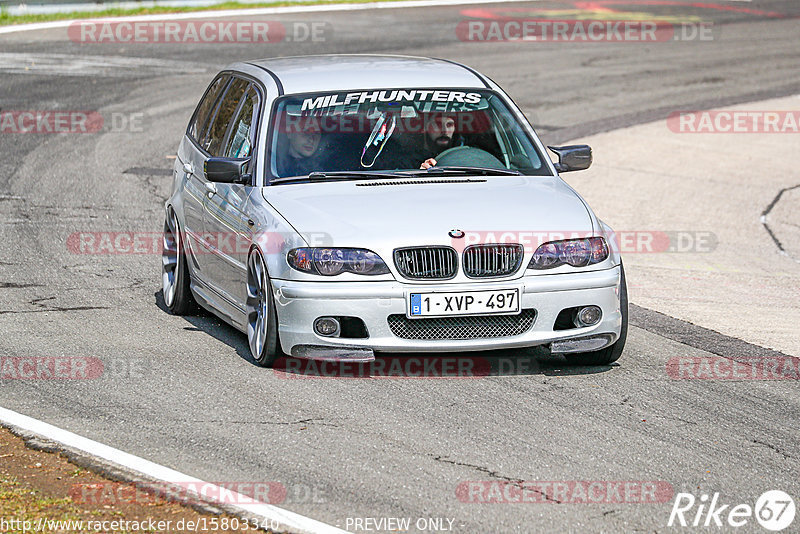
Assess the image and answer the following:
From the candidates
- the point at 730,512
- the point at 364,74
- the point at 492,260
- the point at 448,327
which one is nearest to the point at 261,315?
the point at 448,327

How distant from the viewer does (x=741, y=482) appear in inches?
229

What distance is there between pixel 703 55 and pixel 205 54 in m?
9.18

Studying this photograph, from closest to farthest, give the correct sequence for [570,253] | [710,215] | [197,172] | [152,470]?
[152,470], [570,253], [197,172], [710,215]

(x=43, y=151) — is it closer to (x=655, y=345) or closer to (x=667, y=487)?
(x=655, y=345)

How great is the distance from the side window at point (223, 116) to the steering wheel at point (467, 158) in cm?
148

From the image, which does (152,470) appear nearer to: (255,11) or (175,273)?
(175,273)

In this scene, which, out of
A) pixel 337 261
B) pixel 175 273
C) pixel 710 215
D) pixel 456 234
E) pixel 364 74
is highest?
pixel 364 74

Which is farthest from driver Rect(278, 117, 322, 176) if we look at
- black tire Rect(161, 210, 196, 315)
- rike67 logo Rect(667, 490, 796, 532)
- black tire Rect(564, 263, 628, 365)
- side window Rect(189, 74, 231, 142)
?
rike67 logo Rect(667, 490, 796, 532)

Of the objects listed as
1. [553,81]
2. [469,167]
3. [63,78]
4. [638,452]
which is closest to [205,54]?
[63,78]

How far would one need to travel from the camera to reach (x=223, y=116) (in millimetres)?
9297

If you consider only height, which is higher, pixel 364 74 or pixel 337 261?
pixel 364 74

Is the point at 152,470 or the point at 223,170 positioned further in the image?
the point at 223,170

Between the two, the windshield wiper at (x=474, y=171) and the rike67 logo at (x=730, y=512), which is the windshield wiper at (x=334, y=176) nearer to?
the windshield wiper at (x=474, y=171)

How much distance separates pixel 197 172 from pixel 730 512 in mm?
4886
